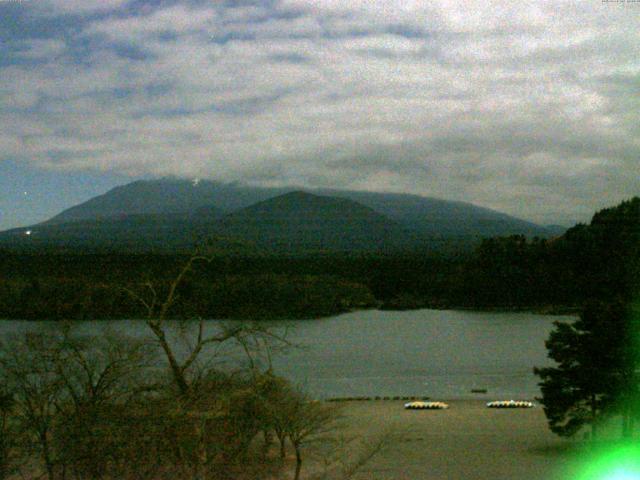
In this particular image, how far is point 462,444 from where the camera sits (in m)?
13.2

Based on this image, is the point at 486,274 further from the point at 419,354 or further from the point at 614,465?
the point at 614,465

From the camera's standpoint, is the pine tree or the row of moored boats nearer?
the pine tree

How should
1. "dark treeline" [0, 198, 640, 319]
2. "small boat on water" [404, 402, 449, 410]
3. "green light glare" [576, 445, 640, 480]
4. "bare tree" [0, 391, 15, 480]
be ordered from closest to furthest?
"bare tree" [0, 391, 15, 480]
"green light glare" [576, 445, 640, 480]
"small boat on water" [404, 402, 449, 410]
"dark treeline" [0, 198, 640, 319]

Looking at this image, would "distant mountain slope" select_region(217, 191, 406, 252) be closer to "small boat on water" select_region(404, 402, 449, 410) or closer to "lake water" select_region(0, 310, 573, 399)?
"lake water" select_region(0, 310, 573, 399)

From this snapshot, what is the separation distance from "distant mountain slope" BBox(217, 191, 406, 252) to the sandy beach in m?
35.6

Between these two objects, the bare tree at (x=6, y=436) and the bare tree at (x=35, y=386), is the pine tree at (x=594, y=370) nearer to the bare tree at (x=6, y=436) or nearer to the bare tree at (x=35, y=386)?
the bare tree at (x=35, y=386)

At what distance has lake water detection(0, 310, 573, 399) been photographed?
23.8 meters

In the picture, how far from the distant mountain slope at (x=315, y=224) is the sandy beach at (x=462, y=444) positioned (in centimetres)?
3556

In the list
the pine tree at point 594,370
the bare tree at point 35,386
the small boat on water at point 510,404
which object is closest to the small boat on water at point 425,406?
the small boat on water at point 510,404

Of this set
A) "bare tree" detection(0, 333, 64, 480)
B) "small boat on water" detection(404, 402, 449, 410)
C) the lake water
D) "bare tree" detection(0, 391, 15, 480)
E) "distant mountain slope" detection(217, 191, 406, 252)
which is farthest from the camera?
"distant mountain slope" detection(217, 191, 406, 252)

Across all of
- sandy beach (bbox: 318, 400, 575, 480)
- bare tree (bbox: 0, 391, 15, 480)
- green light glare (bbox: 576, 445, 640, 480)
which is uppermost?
Answer: bare tree (bbox: 0, 391, 15, 480)

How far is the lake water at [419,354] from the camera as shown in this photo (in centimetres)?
2377

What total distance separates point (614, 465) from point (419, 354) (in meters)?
21.9

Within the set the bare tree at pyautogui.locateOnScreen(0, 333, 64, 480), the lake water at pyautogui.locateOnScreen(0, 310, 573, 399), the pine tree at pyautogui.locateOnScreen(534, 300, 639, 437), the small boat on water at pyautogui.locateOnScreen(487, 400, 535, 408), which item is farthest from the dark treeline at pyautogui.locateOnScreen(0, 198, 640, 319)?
the bare tree at pyautogui.locateOnScreen(0, 333, 64, 480)
